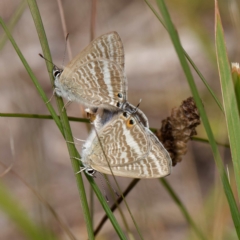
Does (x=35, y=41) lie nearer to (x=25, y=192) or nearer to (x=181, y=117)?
(x=25, y=192)

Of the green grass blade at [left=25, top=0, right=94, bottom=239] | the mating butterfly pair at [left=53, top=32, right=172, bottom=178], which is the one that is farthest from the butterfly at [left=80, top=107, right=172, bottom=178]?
the green grass blade at [left=25, top=0, right=94, bottom=239]

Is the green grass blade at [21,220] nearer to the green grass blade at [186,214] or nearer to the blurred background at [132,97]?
the green grass blade at [186,214]

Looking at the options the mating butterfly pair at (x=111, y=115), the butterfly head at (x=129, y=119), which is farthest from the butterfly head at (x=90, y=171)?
the butterfly head at (x=129, y=119)

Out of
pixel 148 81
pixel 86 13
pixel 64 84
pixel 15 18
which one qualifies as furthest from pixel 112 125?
pixel 86 13

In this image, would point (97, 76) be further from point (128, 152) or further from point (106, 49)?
point (128, 152)

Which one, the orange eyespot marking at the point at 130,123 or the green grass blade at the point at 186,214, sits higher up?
the orange eyespot marking at the point at 130,123

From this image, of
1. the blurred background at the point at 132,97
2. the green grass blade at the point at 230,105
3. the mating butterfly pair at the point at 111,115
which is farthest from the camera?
the blurred background at the point at 132,97

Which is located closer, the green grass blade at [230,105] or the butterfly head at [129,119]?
the green grass blade at [230,105]

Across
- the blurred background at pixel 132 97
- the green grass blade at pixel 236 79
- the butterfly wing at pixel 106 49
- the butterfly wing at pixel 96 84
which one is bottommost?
the blurred background at pixel 132 97
